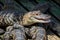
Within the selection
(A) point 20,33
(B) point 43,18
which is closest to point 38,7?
(B) point 43,18

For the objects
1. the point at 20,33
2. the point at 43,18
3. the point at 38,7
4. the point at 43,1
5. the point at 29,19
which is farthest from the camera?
the point at 43,1

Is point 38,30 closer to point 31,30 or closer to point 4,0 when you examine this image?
point 31,30

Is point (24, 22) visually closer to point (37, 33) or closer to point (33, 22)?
point (33, 22)

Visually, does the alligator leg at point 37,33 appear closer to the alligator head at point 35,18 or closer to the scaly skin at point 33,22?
the scaly skin at point 33,22

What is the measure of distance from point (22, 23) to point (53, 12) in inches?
20.3

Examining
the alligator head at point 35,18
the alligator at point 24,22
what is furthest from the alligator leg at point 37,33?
the alligator head at point 35,18

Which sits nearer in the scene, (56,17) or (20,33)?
(20,33)

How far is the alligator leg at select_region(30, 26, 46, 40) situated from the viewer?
8.93 ft

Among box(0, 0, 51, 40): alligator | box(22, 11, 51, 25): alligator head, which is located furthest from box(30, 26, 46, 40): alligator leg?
box(22, 11, 51, 25): alligator head

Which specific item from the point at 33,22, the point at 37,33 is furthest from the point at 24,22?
the point at 37,33

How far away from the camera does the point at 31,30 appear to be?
2953 millimetres

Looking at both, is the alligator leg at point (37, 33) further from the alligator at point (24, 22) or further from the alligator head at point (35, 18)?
the alligator head at point (35, 18)

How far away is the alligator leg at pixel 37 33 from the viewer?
272cm

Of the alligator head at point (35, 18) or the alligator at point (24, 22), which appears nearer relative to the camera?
the alligator at point (24, 22)
